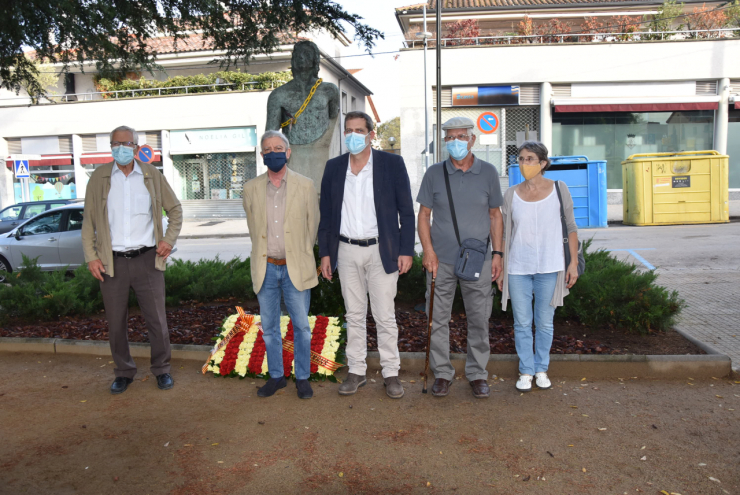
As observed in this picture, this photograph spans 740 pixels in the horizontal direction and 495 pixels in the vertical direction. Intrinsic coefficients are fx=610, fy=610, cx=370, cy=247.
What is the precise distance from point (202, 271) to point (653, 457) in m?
6.19

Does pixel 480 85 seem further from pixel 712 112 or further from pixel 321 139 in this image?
pixel 321 139

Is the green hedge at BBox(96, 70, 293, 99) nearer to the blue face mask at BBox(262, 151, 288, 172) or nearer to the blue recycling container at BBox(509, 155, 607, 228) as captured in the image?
the blue recycling container at BBox(509, 155, 607, 228)

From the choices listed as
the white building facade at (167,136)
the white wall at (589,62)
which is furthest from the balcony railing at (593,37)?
the white building facade at (167,136)

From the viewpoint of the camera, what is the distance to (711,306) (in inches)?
293

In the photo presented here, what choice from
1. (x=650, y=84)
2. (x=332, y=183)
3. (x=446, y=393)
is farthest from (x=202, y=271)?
(x=650, y=84)

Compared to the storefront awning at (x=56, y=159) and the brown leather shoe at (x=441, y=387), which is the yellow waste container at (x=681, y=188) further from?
the storefront awning at (x=56, y=159)

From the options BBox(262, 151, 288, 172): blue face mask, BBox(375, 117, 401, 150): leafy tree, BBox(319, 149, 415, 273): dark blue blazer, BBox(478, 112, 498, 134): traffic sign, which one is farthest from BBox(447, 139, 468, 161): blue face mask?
BBox(375, 117, 401, 150): leafy tree

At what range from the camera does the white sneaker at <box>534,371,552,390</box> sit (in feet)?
15.7

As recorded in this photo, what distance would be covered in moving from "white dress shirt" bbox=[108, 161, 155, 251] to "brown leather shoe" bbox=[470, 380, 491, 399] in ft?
9.25

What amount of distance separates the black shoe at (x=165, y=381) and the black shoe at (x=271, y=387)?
784 mm

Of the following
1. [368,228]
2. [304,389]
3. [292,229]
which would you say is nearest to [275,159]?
[292,229]

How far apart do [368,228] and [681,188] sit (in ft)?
52.1

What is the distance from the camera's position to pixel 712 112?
2456 cm

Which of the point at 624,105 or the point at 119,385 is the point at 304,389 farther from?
the point at 624,105
